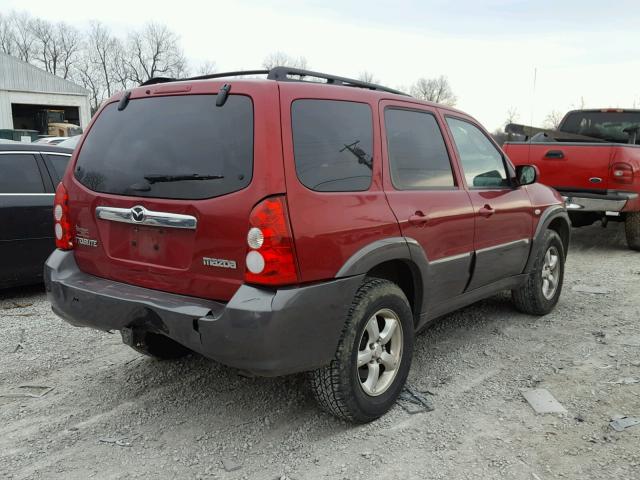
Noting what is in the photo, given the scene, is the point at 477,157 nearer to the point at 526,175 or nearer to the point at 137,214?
the point at 526,175

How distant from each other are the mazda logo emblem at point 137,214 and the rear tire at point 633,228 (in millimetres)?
7577

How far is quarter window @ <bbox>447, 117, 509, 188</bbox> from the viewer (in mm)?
3967

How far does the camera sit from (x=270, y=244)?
8.25 ft

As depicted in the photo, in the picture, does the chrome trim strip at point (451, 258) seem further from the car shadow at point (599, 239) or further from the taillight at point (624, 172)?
the car shadow at point (599, 239)

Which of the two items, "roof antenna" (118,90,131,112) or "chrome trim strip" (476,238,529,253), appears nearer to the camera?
"roof antenna" (118,90,131,112)

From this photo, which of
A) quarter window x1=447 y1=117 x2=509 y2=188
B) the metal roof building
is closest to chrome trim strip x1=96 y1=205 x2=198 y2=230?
quarter window x1=447 y1=117 x2=509 y2=188

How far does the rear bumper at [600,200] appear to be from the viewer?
752 cm

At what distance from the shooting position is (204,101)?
2791 mm

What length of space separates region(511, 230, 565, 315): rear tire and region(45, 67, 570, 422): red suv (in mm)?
1472

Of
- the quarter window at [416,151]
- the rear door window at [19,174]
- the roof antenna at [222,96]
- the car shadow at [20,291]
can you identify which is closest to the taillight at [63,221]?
the roof antenna at [222,96]

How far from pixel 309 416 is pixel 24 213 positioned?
3734mm

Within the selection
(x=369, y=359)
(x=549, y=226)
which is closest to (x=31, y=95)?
(x=549, y=226)

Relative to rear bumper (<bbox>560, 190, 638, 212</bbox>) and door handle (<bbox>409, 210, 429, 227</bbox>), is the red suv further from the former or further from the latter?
rear bumper (<bbox>560, 190, 638, 212</bbox>)

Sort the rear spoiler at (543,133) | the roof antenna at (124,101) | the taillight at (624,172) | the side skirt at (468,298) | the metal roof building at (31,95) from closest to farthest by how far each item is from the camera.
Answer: the roof antenna at (124,101), the side skirt at (468,298), the taillight at (624,172), the rear spoiler at (543,133), the metal roof building at (31,95)
